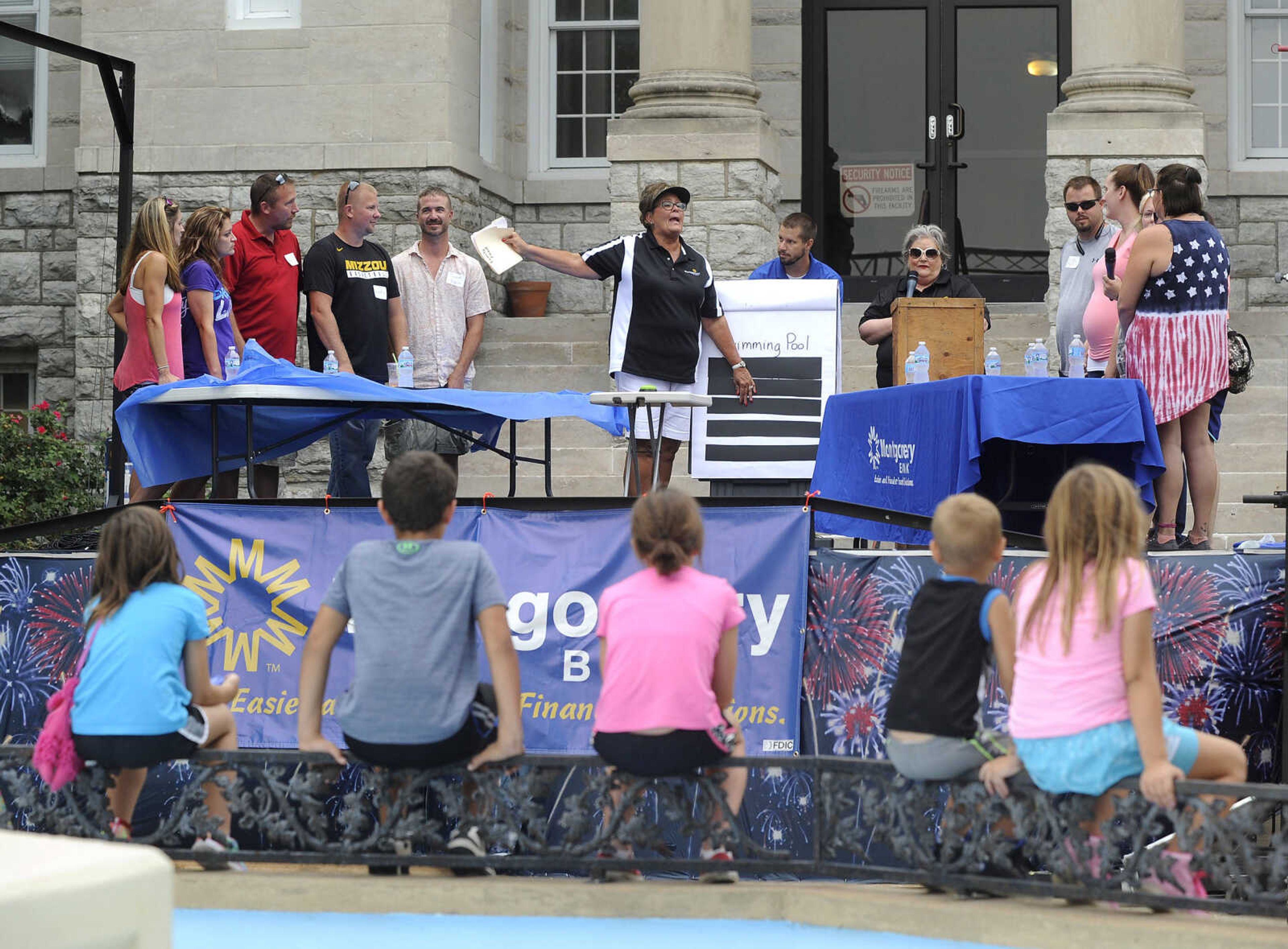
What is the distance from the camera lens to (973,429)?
317 inches

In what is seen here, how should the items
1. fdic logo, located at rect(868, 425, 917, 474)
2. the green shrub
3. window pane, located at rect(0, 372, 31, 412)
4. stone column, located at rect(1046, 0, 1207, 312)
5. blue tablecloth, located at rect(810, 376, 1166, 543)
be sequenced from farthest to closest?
1. window pane, located at rect(0, 372, 31, 412)
2. stone column, located at rect(1046, 0, 1207, 312)
3. the green shrub
4. fdic logo, located at rect(868, 425, 917, 474)
5. blue tablecloth, located at rect(810, 376, 1166, 543)

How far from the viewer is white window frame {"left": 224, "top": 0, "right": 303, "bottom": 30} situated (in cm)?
1489

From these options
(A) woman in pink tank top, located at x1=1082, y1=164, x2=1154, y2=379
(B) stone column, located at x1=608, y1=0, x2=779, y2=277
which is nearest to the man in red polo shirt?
(B) stone column, located at x1=608, y1=0, x2=779, y2=277

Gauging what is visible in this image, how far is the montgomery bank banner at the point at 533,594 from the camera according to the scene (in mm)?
7375

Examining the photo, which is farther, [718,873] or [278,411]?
[278,411]

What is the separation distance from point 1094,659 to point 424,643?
81.1 inches

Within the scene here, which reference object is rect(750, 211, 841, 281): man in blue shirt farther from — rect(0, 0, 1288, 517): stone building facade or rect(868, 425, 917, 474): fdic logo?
rect(0, 0, 1288, 517): stone building facade

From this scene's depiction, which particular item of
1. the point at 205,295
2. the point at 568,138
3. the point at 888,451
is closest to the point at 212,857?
the point at 888,451

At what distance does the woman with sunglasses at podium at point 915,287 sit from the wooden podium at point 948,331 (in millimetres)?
486

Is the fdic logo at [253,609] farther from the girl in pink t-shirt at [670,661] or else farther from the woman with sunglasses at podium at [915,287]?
the woman with sunglasses at podium at [915,287]

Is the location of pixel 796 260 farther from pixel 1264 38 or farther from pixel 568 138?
pixel 1264 38

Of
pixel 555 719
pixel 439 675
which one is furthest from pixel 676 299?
pixel 439 675

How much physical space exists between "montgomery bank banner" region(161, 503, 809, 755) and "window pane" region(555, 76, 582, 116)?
32.7 ft

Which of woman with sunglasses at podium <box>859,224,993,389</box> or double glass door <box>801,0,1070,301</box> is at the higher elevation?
double glass door <box>801,0,1070,301</box>
